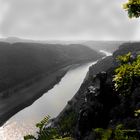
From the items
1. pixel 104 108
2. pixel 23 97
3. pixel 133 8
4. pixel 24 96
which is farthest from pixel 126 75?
pixel 24 96

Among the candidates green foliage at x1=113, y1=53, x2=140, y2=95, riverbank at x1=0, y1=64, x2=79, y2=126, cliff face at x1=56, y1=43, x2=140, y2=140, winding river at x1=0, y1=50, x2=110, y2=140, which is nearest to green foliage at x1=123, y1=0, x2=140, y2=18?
green foliage at x1=113, y1=53, x2=140, y2=95

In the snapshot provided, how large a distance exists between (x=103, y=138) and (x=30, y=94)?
149 meters

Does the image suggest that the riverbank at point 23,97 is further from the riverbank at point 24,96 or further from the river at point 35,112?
the river at point 35,112

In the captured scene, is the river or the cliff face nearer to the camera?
the cliff face

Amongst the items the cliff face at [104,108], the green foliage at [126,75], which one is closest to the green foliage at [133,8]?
the green foliage at [126,75]

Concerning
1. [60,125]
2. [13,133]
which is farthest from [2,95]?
[60,125]

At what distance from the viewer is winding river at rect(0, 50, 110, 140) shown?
99375 mm

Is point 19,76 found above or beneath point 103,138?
beneath

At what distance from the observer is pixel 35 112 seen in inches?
4867

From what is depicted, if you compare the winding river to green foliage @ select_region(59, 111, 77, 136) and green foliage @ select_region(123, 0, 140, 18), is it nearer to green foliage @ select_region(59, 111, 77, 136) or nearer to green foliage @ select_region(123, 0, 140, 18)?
green foliage @ select_region(59, 111, 77, 136)

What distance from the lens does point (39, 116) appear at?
116 metres

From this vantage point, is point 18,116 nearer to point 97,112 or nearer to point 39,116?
point 39,116

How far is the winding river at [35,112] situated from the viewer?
3912 inches

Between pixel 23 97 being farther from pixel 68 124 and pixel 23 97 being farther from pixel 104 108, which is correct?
pixel 104 108
